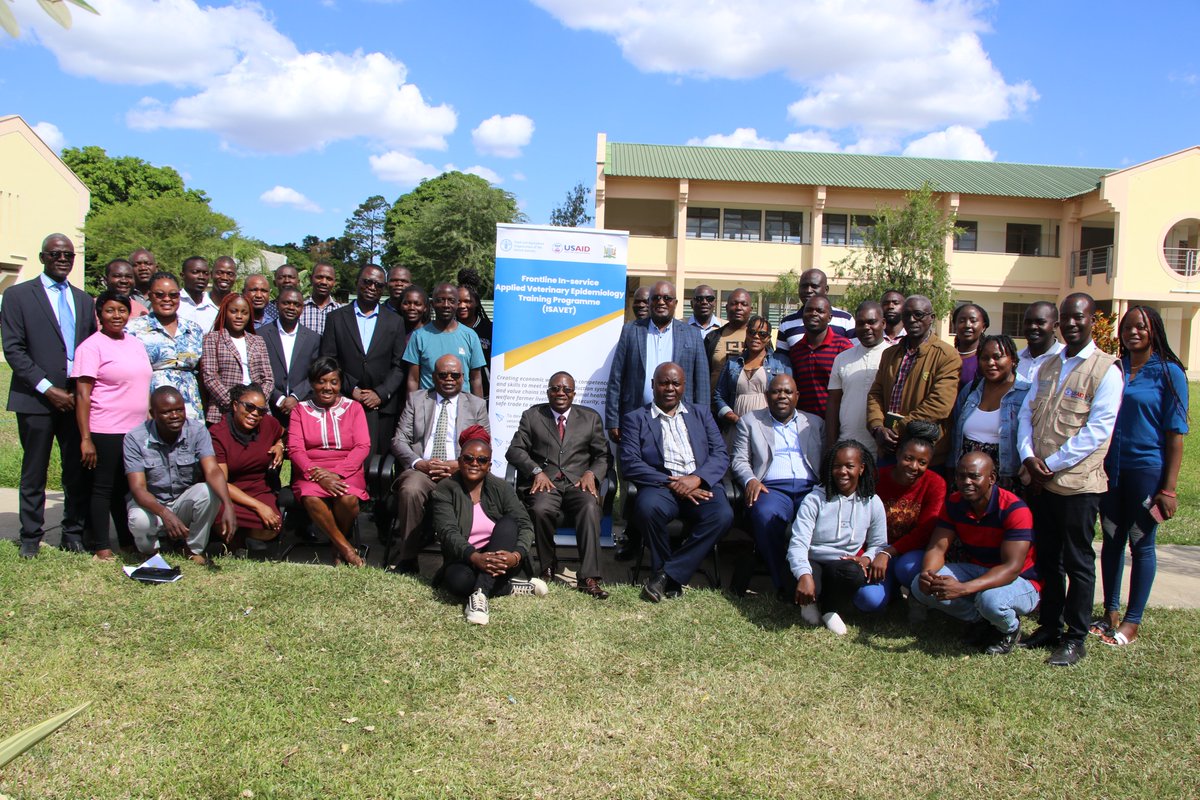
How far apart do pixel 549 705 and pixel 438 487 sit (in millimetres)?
1876

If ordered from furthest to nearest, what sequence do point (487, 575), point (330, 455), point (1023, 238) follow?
1. point (1023, 238)
2. point (330, 455)
3. point (487, 575)

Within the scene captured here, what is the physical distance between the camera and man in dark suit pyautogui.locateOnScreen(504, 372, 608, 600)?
18.1ft

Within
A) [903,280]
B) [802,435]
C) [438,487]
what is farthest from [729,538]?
[903,280]

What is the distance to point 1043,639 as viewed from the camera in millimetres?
4727

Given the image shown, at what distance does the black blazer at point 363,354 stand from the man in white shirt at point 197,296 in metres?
0.95

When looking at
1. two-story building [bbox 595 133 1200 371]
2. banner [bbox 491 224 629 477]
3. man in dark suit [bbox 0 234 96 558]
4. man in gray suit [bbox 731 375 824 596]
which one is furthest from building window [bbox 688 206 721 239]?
man in dark suit [bbox 0 234 96 558]

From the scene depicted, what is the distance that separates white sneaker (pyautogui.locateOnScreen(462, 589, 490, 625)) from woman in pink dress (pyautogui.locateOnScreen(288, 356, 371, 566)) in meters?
1.17

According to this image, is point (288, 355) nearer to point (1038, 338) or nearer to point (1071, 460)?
point (1038, 338)

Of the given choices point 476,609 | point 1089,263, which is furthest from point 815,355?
point 1089,263

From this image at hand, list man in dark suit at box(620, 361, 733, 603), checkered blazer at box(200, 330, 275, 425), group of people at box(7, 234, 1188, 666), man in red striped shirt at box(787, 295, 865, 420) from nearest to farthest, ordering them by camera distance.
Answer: group of people at box(7, 234, 1188, 666), man in dark suit at box(620, 361, 733, 603), checkered blazer at box(200, 330, 275, 425), man in red striped shirt at box(787, 295, 865, 420)

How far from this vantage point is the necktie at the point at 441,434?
604 cm

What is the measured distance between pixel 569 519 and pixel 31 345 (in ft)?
12.1

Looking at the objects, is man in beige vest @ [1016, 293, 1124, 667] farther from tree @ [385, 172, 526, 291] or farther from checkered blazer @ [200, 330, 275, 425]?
tree @ [385, 172, 526, 291]

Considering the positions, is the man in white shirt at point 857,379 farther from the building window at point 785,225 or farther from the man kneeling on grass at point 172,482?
the building window at point 785,225
